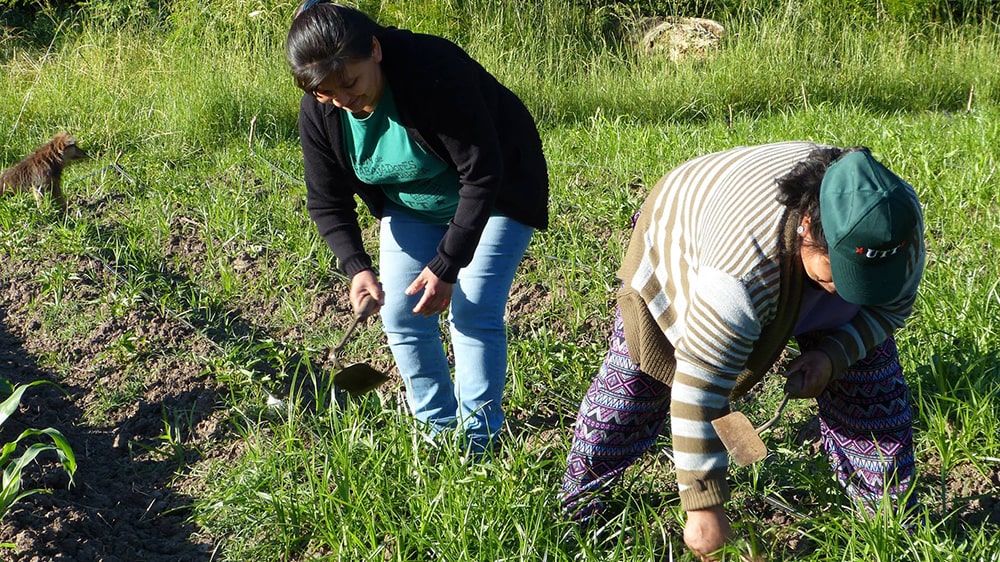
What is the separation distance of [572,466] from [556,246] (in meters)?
2.11

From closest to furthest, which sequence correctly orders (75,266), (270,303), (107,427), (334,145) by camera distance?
(334,145)
(107,427)
(270,303)
(75,266)

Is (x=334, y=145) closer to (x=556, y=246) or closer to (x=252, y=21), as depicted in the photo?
(x=556, y=246)

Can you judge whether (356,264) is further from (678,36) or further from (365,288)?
(678,36)

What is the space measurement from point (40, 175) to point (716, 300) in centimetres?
483

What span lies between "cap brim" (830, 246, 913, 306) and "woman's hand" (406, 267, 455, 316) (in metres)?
1.15

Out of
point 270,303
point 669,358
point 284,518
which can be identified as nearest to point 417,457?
point 284,518

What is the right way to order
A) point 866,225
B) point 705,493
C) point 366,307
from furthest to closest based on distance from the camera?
point 366,307
point 705,493
point 866,225

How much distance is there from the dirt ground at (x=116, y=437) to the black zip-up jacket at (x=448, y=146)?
1063mm

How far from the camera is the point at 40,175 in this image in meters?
5.69

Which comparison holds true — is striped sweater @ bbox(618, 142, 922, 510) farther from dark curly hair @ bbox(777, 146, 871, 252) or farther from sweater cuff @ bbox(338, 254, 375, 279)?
sweater cuff @ bbox(338, 254, 375, 279)

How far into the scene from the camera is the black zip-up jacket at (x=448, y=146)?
2625 millimetres

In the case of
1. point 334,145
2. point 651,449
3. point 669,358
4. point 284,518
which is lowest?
point 651,449

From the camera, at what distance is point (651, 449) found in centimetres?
328

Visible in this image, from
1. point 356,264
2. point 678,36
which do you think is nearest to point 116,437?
point 356,264
